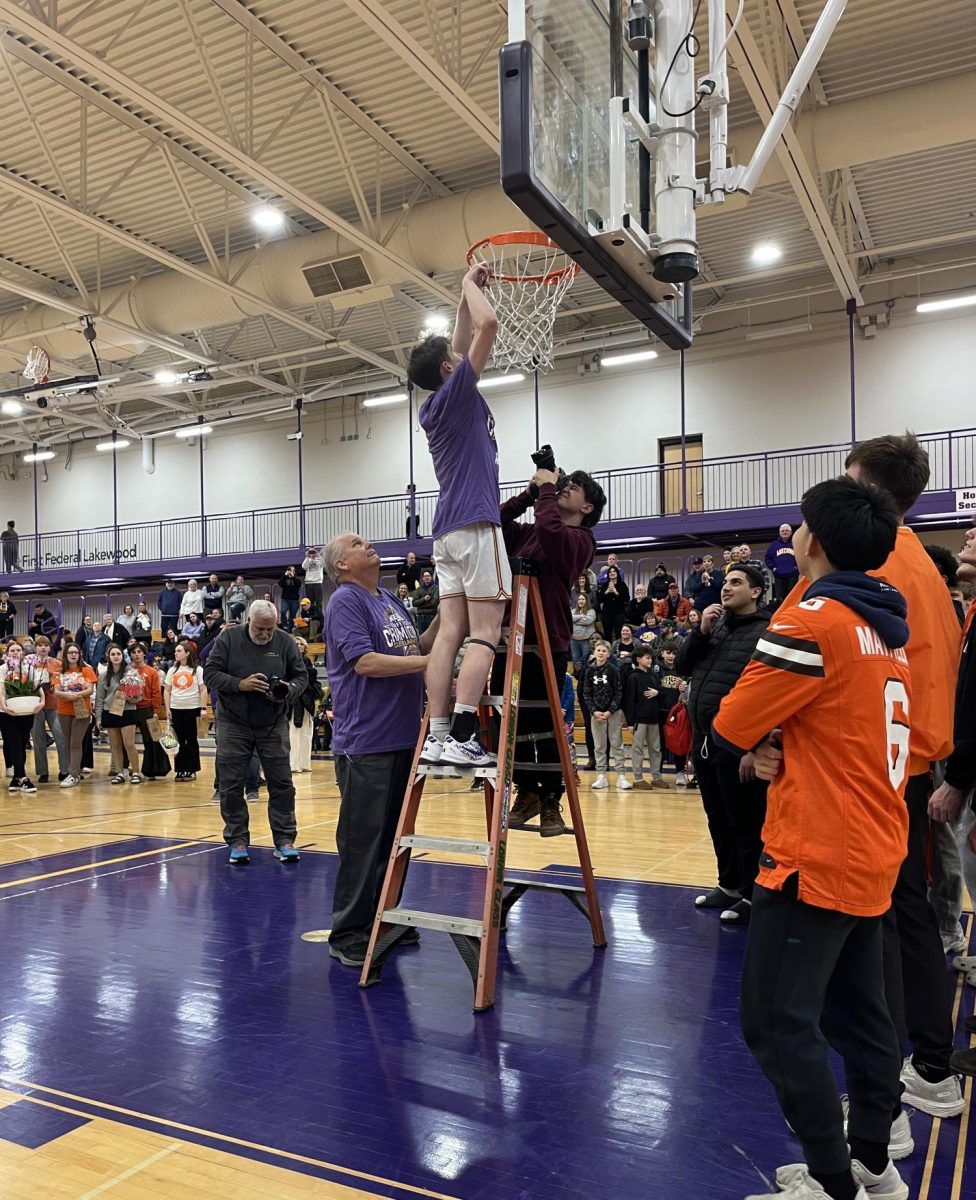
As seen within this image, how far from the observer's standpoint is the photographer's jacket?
739cm

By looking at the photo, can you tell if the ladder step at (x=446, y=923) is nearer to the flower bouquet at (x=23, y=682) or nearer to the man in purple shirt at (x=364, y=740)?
the man in purple shirt at (x=364, y=740)

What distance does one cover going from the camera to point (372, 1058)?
142 inches

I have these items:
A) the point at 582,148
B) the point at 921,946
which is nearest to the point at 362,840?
the point at 921,946

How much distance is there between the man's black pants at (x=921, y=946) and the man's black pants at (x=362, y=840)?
8.45 feet

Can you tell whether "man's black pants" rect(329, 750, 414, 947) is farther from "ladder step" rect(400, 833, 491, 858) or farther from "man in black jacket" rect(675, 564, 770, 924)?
"man in black jacket" rect(675, 564, 770, 924)

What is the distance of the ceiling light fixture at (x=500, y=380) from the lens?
2117 centimetres

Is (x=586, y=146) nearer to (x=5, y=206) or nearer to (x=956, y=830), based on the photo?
(x=956, y=830)

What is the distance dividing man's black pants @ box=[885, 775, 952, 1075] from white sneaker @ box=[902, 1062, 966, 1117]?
0.17 feet

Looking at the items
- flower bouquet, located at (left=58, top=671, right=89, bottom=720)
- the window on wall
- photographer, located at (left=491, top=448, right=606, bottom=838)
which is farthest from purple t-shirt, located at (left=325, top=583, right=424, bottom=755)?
the window on wall

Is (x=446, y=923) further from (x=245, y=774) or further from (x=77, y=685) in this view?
(x=77, y=685)

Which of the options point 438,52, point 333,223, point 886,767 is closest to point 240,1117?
point 886,767

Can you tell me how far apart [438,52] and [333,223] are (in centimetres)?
357

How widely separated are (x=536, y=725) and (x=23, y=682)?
9614 mm

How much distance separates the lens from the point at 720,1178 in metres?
2.75
